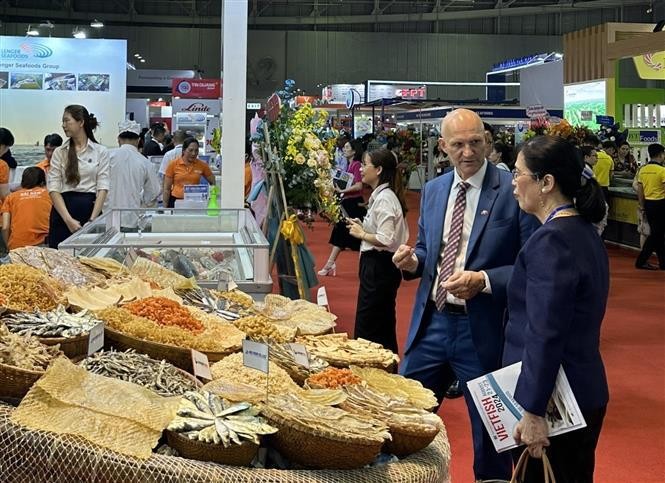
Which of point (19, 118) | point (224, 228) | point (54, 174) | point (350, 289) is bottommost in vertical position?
point (350, 289)

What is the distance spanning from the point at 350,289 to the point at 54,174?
166 inches

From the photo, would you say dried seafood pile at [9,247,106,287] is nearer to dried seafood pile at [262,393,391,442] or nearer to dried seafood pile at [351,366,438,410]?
dried seafood pile at [351,366,438,410]

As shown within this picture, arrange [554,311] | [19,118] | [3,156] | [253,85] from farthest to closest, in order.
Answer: [253,85] → [19,118] → [3,156] → [554,311]

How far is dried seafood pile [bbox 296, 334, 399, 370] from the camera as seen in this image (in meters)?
2.86

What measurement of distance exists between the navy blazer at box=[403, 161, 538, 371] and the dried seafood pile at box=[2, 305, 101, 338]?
1.23 m

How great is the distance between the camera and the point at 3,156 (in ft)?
31.3

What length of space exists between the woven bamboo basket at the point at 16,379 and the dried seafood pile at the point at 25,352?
4 centimetres

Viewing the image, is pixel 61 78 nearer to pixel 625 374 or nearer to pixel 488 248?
pixel 625 374

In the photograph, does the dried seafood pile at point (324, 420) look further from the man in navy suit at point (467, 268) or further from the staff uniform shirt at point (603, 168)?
the staff uniform shirt at point (603, 168)

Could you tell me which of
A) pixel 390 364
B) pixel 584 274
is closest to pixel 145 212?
pixel 390 364

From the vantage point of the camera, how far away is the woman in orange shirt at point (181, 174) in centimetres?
966

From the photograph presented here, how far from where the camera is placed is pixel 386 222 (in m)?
5.14

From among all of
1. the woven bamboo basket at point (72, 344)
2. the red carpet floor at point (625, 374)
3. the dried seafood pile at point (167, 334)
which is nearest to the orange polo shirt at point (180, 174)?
the red carpet floor at point (625, 374)

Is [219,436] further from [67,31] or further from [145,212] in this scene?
[67,31]
